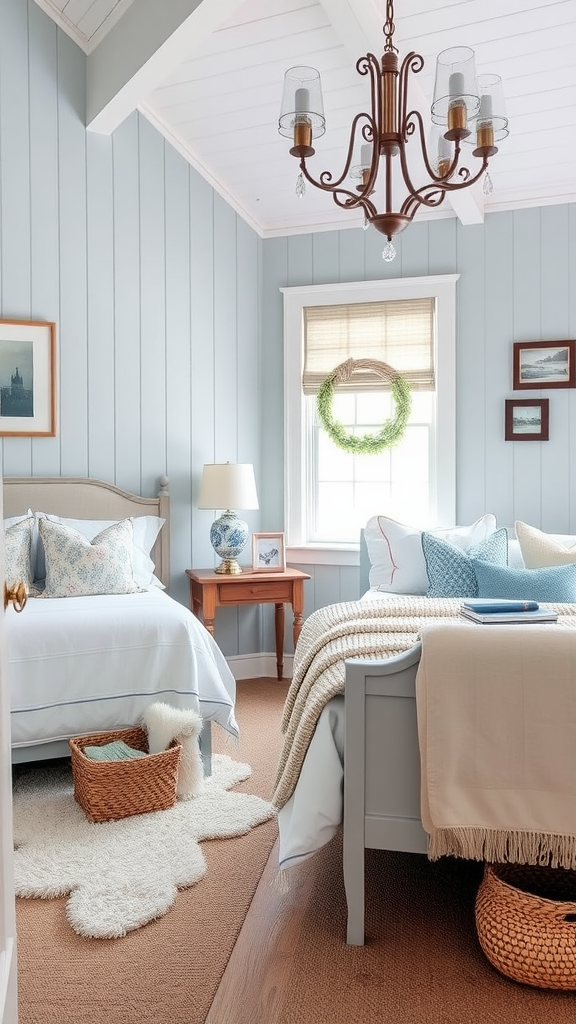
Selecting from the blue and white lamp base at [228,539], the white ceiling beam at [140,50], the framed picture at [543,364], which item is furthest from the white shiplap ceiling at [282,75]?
the blue and white lamp base at [228,539]

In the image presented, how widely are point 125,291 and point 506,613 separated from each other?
2.72 meters

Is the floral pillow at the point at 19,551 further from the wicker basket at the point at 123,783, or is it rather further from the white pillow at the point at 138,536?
the wicker basket at the point at 123,783

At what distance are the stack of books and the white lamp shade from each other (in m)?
1.90

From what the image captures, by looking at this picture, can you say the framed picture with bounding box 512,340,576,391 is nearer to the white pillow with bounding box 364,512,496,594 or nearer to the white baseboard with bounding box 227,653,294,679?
the white pillow with bounding box 364,512,496,594

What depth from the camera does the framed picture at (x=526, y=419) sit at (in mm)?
4281

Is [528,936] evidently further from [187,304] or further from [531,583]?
[187,304]

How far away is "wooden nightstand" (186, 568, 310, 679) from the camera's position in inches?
163

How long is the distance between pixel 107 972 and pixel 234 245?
151 inches

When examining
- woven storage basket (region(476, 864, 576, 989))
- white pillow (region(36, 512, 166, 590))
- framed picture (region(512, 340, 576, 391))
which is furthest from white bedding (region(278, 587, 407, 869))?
framed picture (region(512, 340, 576, 391))

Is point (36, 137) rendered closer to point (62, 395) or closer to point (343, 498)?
point (62, 395)

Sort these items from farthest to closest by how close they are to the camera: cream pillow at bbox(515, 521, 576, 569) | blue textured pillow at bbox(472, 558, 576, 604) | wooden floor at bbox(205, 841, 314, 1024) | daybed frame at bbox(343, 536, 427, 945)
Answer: cream pillow at bbox(515, 521, 576, 569) → blue textured pillow at bbox(472, 558, 576, 604) → daybed frame at bbox(343, 536, 427, 945) → wooden floor at bbox(205, 841, 314, 1024)

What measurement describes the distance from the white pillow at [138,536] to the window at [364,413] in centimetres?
103

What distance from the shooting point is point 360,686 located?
6.74ft

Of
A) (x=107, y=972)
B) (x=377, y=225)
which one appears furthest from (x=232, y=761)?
(x=377, y=225)
